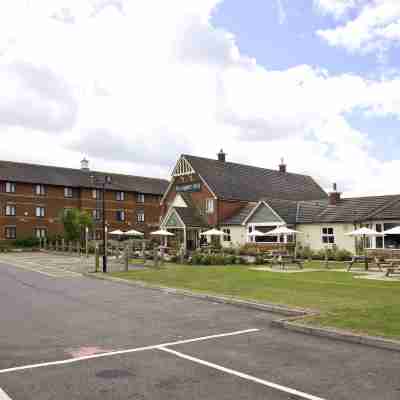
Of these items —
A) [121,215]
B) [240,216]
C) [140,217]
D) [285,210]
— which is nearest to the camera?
[285,210]

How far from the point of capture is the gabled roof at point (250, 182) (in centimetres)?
4781

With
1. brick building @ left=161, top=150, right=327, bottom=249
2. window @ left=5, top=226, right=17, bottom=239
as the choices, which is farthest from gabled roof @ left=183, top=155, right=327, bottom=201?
window @ left=5, top=226, right=17, bottom=239

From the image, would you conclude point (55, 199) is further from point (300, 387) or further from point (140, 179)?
point (300, 387)

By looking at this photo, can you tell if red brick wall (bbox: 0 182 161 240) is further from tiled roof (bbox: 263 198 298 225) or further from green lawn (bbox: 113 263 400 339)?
green lawn (bbox: 113 263 400 339)

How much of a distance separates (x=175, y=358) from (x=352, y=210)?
3104cm

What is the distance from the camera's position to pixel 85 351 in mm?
8227

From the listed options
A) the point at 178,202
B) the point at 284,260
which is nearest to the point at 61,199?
the point at 178,202

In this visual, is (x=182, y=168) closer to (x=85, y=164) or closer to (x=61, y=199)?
(x=61, y=199)

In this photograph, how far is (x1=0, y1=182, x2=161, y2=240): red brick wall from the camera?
61.9 metres

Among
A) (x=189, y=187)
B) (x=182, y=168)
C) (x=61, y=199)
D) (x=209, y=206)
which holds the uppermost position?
(x=182, y=168)

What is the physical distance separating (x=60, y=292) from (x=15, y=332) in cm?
708

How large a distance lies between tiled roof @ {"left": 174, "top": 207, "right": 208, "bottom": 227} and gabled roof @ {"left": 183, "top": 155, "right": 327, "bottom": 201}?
2.98 metres

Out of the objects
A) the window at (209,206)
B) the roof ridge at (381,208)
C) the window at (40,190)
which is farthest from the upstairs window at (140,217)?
the roof ridge at (381,208)

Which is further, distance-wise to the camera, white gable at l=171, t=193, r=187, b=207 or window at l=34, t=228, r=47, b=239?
window at l=34, t=228, r=47, b=239
